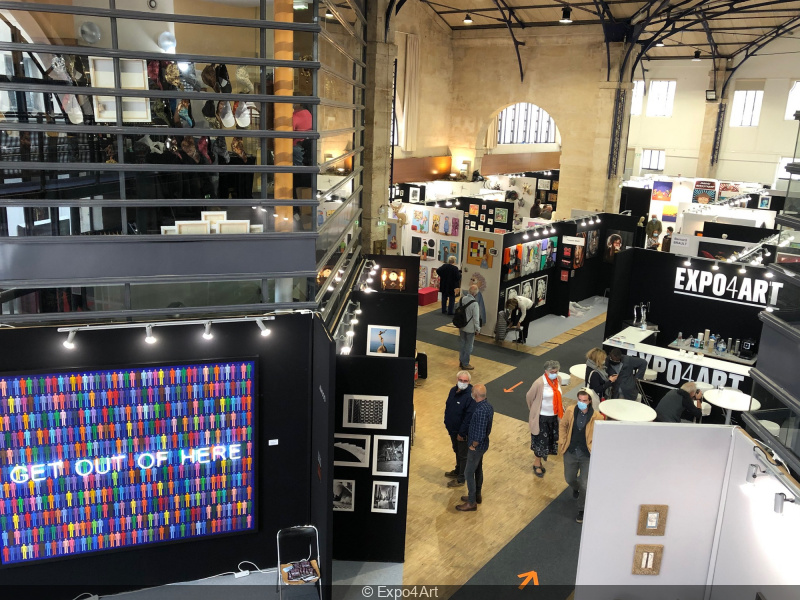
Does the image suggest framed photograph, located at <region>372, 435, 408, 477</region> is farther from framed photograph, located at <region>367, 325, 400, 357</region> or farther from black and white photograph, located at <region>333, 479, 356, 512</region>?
framed photograph, located at <region>367, 325, 400, 357</region>

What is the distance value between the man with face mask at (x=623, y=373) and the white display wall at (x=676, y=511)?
3796mm

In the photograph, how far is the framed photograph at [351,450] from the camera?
698cm

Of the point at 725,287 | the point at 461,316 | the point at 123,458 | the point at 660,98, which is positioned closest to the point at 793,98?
the point at 660,98

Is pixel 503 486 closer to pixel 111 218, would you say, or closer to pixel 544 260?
pixel 111 218

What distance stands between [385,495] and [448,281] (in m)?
9.44

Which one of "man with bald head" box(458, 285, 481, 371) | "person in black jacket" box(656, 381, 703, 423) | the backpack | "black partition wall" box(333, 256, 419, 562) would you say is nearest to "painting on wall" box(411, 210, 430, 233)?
"man with bald head" box(458, 285, 481, 371)

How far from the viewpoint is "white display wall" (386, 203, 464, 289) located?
57.9ft

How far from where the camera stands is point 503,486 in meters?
8.83

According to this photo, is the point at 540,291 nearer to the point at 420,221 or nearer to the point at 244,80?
the point at 420,221

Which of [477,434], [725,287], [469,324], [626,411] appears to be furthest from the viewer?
[469,324]

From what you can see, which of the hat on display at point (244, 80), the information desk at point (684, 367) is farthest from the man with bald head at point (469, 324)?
the hat on display at point (244, 80)

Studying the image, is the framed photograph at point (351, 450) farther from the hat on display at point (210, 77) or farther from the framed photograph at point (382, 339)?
the hat on display at point (210, 77)

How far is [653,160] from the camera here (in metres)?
37.5

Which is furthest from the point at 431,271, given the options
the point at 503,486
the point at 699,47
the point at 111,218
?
the point at 699,47
